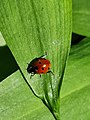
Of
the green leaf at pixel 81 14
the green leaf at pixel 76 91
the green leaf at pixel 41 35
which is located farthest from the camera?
the green leaf at pixel 81 14

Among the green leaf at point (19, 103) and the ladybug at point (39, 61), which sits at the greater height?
the ladybug at point (39, 61)

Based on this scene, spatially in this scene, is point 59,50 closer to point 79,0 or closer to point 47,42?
point 47,42

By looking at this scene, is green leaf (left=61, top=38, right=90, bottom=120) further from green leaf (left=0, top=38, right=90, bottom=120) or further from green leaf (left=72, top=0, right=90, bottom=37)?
green leaf (left=72, top=0, right=90, bottom=37)

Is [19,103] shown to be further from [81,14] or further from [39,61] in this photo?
[81,14]

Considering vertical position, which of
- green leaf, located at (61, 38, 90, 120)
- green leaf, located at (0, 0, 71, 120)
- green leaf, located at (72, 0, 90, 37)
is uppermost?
green leaf, located at (0, 0, 71, 120)

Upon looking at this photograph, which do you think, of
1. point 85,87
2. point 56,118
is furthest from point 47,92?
point 85,87

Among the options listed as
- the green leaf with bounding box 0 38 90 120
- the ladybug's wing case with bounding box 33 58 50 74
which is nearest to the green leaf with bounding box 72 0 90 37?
the green leaf with bounding box 0 38 90 120

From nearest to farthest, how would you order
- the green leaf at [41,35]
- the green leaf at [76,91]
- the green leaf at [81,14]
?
the green leaf at [41,35] → the green leaf at [76,91] → the green leaf at [81,14]

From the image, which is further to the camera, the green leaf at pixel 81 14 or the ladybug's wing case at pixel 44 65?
the green leaf at pixel 81 14

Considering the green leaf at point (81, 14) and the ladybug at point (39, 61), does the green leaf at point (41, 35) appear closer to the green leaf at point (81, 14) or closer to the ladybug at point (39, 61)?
the ladybug at point (39, 61)

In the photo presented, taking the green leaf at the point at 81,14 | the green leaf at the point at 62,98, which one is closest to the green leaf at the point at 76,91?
the green leaf at the point at 62,98
